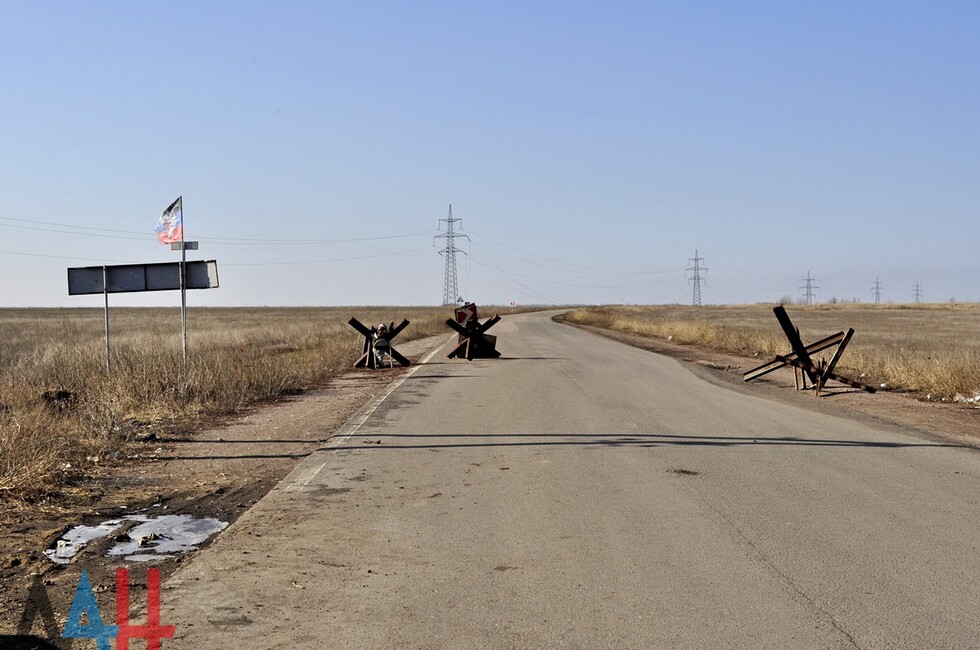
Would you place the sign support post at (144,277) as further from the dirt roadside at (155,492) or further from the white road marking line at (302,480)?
the white road marking line at (302,480)

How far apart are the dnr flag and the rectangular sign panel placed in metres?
0.50

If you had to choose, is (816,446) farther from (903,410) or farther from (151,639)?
(151,639)

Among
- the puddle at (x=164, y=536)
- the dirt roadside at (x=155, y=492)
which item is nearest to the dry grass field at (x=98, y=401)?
the dirt roadside at (x=155, y=492)

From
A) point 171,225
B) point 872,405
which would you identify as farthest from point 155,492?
point 872,405

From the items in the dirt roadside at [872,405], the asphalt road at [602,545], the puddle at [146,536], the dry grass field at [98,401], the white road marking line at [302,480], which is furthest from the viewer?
the dirt roadside at [872,405]

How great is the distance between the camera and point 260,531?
7328 millimetres

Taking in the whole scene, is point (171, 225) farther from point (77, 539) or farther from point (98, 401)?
point (77, 539)

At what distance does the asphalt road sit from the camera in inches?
202

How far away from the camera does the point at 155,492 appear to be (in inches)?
356

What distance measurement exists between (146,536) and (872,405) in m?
13.1

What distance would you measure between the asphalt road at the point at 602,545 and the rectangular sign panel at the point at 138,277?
6922 millimetres

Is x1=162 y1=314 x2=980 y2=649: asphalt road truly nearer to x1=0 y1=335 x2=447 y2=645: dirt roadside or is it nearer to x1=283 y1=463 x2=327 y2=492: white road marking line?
x1=283 y1=463 x2=327 y2=492: white road marking line

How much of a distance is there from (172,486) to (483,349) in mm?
18940

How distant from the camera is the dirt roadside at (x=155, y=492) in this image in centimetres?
608
